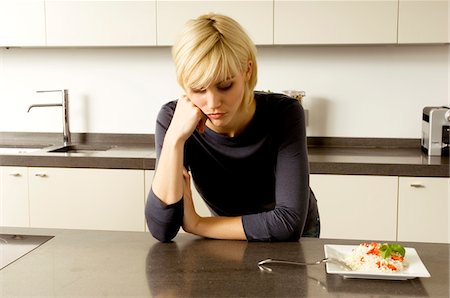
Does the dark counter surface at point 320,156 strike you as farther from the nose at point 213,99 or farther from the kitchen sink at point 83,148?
the nose at point 213,99

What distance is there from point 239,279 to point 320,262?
0.21 m

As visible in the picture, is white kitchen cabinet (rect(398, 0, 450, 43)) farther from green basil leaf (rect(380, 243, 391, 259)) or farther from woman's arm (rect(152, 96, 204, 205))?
green basil leaf (rect(380, 243, 391, 259))

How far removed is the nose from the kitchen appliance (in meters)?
1.80

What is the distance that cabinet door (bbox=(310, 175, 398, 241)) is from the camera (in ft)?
8.99

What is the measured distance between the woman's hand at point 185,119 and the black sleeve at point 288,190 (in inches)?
9.3

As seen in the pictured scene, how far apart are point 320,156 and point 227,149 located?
1362mm

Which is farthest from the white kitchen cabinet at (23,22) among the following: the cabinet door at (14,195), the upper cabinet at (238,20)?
the cabinet door at (14,195)

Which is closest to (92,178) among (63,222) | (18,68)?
(63,222)

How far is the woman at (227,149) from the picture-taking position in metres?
1.42

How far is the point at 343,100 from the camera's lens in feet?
10.8

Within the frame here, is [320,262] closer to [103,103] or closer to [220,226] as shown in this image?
[220,226]

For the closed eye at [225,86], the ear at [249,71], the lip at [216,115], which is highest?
A: the ear at [249,71]

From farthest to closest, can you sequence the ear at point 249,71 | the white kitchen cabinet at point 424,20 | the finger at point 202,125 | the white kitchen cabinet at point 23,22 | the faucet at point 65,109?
the faucet at point 65,109 < the white kitchen cabinet at point 23,22 < the white kitchen cabinet at point 424,20 < the finger at point 202,125 < the ear at point 249,71

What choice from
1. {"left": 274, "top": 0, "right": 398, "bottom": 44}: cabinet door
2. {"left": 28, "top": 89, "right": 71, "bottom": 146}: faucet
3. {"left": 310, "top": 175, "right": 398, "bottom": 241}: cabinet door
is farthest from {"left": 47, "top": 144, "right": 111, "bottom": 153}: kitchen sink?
{"left": 310, "top": 175, "right": 398, "bottom": 241}: cabinet door
